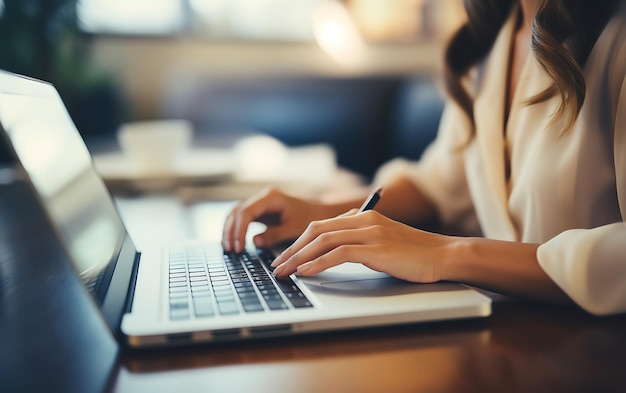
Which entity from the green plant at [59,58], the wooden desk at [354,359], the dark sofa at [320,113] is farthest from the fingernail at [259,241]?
the dark sofa at [320,113]

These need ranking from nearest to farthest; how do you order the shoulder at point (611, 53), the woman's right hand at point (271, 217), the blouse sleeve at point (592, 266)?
the blouse sleeve at point (592, 266)
the shoulder at point (611, 53)
the woman's right hand at point (271, 217)

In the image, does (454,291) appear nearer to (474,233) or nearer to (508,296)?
(508,296)

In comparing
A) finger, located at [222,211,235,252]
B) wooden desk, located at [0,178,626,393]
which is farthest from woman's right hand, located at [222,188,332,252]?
wooden desk, located at [0,178,626,393]

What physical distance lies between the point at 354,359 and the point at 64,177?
313mm

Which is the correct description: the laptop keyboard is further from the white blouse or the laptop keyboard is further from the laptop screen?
the white blouse

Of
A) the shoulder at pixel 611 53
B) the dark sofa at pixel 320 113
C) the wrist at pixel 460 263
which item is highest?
the shoulder at pixel 611 53

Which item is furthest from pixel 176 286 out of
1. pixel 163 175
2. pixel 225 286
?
pixel 163 175

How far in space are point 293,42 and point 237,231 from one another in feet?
8.35

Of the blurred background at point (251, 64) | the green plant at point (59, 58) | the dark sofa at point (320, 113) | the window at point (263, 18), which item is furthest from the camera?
the window at point (263, 18)

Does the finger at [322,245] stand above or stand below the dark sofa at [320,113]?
above

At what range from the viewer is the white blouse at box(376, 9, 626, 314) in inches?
20.3

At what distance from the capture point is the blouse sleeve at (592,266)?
50cm

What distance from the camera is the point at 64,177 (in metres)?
0.55

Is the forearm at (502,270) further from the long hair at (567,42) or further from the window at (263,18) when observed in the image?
the window at (263,18)
